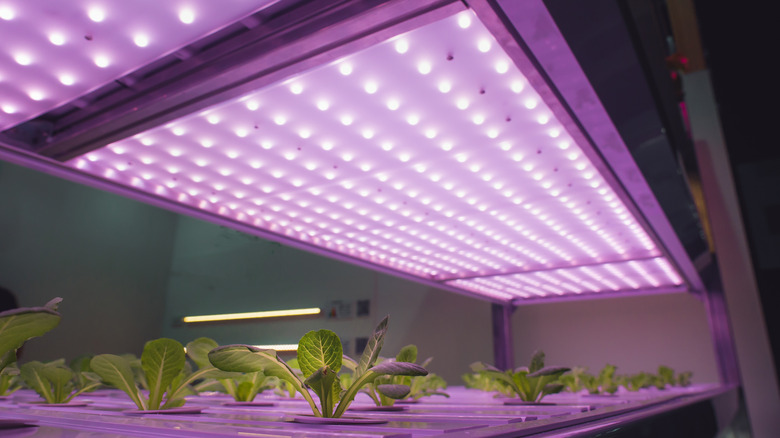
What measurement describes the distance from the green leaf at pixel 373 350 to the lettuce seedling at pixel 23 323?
1.34 feet

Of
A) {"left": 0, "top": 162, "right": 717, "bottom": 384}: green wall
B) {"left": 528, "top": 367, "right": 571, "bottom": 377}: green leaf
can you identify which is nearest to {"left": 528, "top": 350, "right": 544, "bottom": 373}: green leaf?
{"left": 528, "top": 367, "right": 571, "bottom": 377}: green leaf

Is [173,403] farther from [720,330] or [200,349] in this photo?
[720,330]

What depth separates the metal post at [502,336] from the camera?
360 cm

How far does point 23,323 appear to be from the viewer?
61cm

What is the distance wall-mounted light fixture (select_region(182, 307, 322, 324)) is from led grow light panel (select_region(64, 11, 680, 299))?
6.24 feet

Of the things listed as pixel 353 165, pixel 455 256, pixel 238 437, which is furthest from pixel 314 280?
pixel 238 437

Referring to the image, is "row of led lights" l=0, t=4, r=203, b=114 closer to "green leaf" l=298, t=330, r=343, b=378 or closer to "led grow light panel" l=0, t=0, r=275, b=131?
"led grow light panel" l=0, t=0, r=275, b=131

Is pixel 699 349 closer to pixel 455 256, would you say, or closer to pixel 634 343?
pixel 634 343

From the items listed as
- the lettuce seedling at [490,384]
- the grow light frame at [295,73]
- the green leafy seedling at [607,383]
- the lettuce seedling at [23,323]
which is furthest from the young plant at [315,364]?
the green leafy seedling at [607,383]

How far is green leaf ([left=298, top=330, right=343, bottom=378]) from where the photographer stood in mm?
664

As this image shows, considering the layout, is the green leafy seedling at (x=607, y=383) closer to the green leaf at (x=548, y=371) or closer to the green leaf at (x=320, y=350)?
the green leaf at (x=548, y=371)

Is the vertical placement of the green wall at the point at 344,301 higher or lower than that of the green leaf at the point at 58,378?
higher

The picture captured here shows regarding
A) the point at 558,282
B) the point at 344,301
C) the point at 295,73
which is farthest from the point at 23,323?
the point at 344,301

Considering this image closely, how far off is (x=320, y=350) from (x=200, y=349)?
460 millimetres
